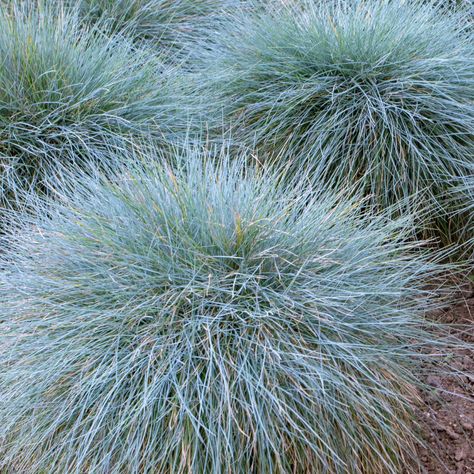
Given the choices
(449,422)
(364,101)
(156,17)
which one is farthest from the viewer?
(156,17)

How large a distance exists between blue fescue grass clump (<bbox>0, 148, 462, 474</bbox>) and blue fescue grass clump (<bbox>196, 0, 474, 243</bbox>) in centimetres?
98

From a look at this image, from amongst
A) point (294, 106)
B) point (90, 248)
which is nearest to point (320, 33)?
point (294, 106)

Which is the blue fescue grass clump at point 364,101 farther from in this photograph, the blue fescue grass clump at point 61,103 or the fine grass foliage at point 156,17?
the fine grass foliage at point 156,17

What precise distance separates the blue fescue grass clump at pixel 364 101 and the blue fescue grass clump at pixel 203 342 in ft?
3.21

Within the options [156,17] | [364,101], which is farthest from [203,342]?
[156,17]

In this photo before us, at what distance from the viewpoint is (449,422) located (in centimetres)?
331

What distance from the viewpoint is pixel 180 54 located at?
17.8 ft

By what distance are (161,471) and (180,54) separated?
3456mm

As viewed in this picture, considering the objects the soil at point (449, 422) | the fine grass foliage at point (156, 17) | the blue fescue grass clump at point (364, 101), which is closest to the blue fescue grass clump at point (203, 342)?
the soil at point (449, 422)

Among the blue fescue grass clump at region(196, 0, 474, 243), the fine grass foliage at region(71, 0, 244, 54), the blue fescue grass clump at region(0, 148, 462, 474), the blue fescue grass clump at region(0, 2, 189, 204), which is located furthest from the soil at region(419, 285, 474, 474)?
the fine grass foliage at region(71, 0, 244, 54)

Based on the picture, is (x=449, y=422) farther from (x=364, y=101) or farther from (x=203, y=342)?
(x=364, y=101)

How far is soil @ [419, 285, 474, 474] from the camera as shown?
3148mm

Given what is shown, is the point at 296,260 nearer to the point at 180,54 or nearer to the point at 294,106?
the point at 294,106

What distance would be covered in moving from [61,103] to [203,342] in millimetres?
1997
